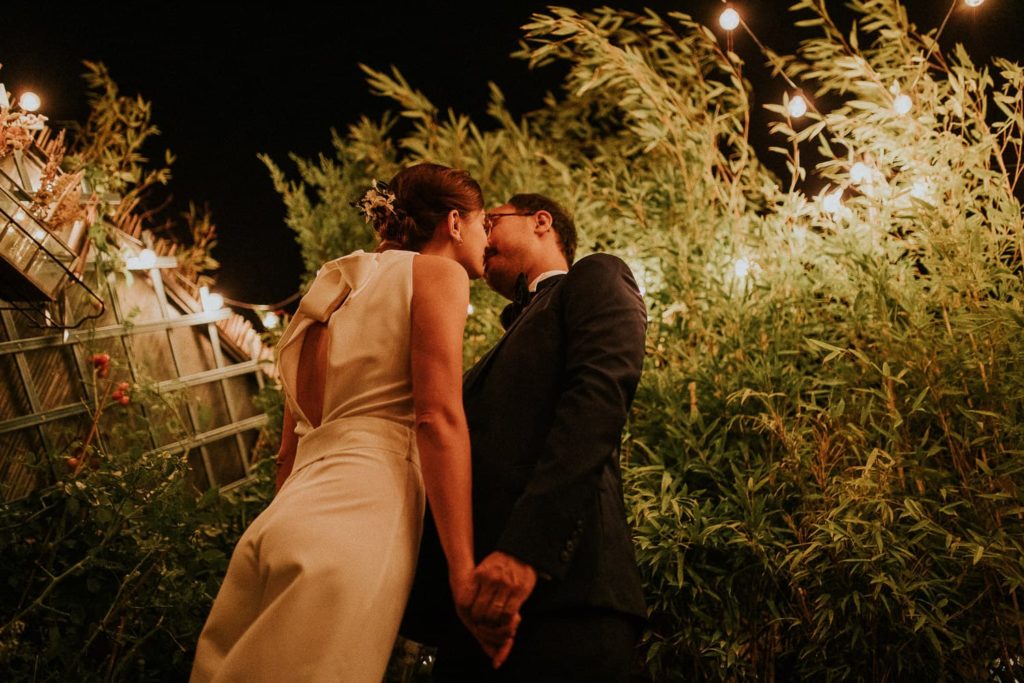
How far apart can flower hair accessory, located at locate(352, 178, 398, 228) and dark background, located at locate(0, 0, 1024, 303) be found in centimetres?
255

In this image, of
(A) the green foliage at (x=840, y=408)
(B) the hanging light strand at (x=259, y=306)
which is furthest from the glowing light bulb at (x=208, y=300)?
(A) the green foliage at (x=840, y=408)

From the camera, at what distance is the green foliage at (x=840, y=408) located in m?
1.95

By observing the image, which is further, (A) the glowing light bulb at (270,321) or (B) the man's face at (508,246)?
(A) the glowing light bulb at (270,321)

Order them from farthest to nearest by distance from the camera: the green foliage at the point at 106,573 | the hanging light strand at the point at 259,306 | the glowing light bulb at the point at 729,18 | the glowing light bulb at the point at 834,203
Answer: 1. the hanging light strand at the point at 259,306
2. the glowing light bulb at the point at 729,18
3. the glowing light bulb at the point at 834,203
4. the green foliage at the point at 106,573

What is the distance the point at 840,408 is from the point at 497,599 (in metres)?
1.35

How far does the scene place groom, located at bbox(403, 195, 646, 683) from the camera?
1.15 m

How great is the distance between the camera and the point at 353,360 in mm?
1321

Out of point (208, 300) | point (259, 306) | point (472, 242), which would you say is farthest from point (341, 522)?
point (259, 306)

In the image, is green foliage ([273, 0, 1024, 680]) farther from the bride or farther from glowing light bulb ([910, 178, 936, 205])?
the bride

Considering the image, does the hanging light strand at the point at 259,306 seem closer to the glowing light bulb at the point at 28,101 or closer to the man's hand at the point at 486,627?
the glowing light bulb at the point at 28,101

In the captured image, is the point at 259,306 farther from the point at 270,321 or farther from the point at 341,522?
the point at 341,522

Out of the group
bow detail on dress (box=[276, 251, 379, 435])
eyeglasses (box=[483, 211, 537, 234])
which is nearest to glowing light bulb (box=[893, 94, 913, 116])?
eyeglasses (box=[483, 211, 537, 234])

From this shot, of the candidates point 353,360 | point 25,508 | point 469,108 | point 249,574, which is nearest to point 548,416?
point 353,360

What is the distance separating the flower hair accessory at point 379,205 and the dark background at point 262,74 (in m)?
2.55
